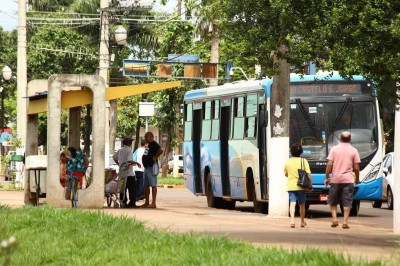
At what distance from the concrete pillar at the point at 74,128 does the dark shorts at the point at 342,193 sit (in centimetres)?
899

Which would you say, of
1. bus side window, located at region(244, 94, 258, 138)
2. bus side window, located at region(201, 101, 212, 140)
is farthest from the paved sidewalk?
bus side window, located at region(201, 101, 212, 140)

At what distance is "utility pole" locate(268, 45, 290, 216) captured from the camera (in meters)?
26.2

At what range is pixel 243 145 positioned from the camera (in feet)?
99.1

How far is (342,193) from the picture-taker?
73.4 feet

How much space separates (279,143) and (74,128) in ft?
19.8

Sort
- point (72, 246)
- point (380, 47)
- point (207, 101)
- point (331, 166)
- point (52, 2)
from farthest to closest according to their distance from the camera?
point (52, 2) < point (207, 101) < point (331, 166) < point (380, 47) < point (72, 246)

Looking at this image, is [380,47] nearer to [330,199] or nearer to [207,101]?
[330,199]

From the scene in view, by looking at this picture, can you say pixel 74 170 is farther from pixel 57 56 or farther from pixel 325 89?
pixel 57 56

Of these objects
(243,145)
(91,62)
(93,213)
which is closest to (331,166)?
(93,213)

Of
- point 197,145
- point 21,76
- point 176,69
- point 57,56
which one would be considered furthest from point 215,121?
point 57,56

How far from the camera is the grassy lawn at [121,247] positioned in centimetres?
1185

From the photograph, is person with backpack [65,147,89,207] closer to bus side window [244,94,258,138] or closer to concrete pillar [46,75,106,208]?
concrete pillar [46,75,106,208]

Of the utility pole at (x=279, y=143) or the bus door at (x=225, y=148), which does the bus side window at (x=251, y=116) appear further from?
the utility pole at (x=279, y=143)

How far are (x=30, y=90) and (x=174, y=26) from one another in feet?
108
